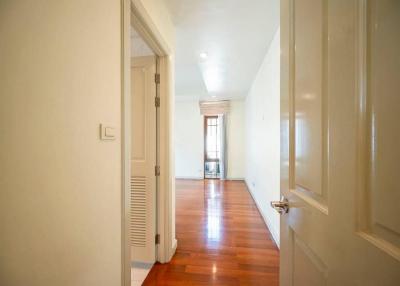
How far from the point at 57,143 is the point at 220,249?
6.74ft

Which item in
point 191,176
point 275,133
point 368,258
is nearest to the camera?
point 368,258

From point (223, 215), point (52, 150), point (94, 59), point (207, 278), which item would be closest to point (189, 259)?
point (207, 278)

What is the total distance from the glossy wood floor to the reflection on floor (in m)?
0.05

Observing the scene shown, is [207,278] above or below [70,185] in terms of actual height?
below

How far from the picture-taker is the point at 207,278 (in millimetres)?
1689

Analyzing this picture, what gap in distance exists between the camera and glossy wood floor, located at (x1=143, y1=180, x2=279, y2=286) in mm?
1697

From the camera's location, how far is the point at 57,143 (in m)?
0.65

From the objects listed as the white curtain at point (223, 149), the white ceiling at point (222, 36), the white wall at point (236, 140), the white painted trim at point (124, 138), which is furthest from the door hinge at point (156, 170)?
the white wall at point (236, 140)

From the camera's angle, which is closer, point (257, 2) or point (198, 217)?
point (257, 2)

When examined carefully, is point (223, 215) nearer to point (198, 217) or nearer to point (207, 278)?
point (198, 217)

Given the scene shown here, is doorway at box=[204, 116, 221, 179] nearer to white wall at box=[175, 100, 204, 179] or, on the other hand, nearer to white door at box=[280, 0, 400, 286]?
white wall at box=[175, 100, 204, 179]

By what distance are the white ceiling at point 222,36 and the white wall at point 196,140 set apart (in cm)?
227

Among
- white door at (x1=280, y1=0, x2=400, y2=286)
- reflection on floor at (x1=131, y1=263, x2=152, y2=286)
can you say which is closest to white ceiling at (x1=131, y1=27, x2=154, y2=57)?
white door at (x1=280, y1=0, x2=400, y2=286)

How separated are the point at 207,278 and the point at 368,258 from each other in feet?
5.34
